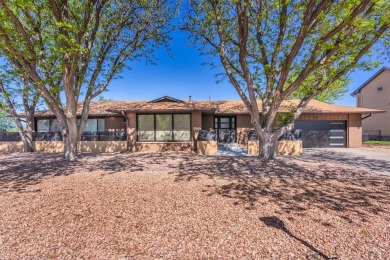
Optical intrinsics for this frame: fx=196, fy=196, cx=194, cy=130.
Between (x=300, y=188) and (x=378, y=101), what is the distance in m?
24.9

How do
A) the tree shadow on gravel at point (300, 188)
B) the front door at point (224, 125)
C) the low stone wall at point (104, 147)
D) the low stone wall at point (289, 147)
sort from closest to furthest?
the tree shadow on gravel at point (300, 188)
the low stone wall at point (289, 147)
the low stone wall at point (104, 147)
the front door at point (224, 125)

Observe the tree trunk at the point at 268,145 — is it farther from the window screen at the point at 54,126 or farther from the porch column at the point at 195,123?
the window screen at the point at 54,126

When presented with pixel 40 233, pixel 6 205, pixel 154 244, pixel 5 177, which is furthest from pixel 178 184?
pixel 5 177

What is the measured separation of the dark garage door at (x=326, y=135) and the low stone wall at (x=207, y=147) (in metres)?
8.07

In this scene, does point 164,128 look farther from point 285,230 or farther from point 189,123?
point 285,230

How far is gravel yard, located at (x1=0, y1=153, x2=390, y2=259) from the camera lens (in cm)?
276

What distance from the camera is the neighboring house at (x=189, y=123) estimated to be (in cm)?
1373

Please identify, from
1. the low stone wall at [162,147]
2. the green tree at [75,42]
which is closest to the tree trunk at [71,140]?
the green tree at [75,42]

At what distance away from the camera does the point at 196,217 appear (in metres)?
3.69

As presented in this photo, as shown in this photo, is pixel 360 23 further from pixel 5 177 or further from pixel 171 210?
pixel 5 177

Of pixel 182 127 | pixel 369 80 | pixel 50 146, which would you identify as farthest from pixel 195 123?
pixel 369 80

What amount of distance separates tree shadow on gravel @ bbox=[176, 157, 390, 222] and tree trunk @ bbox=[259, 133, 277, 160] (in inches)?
50.5

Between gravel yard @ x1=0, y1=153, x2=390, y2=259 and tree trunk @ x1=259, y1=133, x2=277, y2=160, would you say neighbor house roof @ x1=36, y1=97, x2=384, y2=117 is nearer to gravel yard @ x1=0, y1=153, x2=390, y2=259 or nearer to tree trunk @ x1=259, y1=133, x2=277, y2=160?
tree trunk @ x1=259, y1=133, x2=277, y2=160

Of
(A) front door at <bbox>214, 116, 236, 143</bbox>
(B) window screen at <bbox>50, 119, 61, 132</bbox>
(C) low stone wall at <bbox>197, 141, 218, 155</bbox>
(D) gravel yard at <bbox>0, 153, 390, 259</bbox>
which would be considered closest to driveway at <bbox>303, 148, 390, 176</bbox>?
(D) gravel yard at <bbox>0, 153, 390, 259</bbox>
